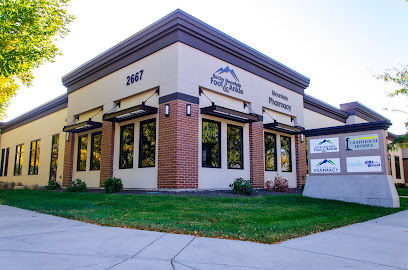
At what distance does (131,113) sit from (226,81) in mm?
4514

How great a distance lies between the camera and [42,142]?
23172 mm

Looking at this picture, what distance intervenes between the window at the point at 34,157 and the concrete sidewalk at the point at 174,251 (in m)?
19.9

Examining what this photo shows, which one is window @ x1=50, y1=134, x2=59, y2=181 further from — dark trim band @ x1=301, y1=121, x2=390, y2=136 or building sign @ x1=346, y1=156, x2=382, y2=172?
building sign @ x1=346, y1=156, x2=382, y2=172

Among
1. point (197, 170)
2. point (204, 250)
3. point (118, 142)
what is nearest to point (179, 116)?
point (197, 170)

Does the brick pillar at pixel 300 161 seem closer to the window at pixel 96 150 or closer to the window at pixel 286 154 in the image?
the window at pixel 286 154

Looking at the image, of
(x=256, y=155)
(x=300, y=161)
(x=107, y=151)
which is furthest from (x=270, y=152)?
(x=107, y=151)

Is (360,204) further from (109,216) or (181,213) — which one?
(109,216)

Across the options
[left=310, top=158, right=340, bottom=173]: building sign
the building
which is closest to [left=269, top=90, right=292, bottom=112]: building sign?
the building

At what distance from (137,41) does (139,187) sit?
21.6ft

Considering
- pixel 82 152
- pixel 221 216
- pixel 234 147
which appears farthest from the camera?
pixel 82 152

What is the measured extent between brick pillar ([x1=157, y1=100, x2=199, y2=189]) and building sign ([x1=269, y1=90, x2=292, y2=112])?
607cm

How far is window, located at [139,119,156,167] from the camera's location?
13445mm

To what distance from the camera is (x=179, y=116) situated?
12211 mm

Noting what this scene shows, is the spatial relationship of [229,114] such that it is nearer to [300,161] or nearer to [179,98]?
[179,98]
